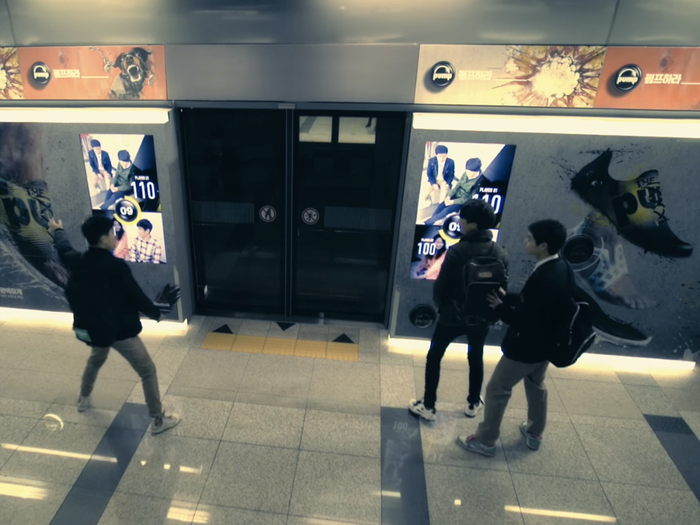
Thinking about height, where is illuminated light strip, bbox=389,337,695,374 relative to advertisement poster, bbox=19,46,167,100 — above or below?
below

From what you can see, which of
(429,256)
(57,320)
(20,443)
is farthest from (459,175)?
(57,320)

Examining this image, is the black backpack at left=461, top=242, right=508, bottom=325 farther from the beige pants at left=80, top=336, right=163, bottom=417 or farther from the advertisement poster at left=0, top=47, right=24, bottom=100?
the advertisement poster at left=0, top=47, right=24, bottom=100

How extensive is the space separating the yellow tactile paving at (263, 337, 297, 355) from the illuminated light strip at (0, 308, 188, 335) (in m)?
0.93

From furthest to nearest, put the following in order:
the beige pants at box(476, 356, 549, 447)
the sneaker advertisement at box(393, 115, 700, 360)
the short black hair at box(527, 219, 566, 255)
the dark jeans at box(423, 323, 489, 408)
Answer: the sneaker advertisement at box(393, 115, 700, 360) < the dark jeans at box(423, 323, 489, 408) < the beige pants at box(476, 356, 549, 447) < the short black hair at box(527, 219, 566, 255)

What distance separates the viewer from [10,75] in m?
3.81

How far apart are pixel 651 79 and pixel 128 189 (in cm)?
454

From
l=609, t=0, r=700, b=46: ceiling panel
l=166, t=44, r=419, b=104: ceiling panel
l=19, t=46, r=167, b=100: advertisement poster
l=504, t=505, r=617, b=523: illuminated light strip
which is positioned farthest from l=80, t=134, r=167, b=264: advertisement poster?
l=609, t=0, r=700, b=46: ceiling panel

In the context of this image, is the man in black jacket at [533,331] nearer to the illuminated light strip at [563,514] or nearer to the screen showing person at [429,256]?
the illuminated light strip at [563,514]

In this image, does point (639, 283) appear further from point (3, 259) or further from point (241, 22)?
point (3, 259)

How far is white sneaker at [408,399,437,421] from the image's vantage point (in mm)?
3369

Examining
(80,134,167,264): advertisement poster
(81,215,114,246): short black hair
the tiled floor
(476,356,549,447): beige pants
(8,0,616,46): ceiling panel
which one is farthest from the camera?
(80,134,167,264): advertisement poster

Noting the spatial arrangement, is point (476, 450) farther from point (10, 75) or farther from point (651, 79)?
point (10, 75)

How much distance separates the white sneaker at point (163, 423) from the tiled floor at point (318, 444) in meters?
0.06

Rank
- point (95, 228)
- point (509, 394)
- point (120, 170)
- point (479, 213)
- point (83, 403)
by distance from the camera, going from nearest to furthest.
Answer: point (95, 228), point (479, 213), point (509, 394), point (83, 403), point (120, 170)
